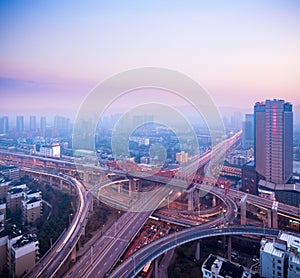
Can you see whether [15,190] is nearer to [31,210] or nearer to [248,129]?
[31,210]

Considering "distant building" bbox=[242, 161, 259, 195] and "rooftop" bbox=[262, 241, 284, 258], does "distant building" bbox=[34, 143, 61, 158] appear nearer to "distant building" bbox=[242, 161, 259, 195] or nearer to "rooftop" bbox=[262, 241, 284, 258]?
"distant building" bbox=[242, 161, 259, 195]

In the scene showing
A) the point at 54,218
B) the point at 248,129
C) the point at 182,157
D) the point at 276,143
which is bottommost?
the point at 54,218

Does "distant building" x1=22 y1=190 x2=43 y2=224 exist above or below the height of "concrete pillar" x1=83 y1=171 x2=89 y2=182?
Result: below

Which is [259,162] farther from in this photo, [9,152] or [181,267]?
[9,152]

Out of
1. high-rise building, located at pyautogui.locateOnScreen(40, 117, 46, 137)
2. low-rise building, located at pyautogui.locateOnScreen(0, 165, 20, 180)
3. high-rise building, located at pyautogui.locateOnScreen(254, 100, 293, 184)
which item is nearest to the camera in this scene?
high-rise building, located at pyautogui.locateOnScreen(254, 100, 293, 184)

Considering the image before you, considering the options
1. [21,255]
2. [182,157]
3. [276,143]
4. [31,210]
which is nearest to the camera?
[21,255]

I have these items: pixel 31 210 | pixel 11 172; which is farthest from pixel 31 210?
pixel 11 172

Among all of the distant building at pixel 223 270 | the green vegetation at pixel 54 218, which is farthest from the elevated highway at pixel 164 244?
the green vegetation at pixel 54 218

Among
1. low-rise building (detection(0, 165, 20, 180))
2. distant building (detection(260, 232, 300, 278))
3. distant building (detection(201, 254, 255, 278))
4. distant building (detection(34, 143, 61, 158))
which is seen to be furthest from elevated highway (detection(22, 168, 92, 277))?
distant building (detection(34, 143, 61, 158))
